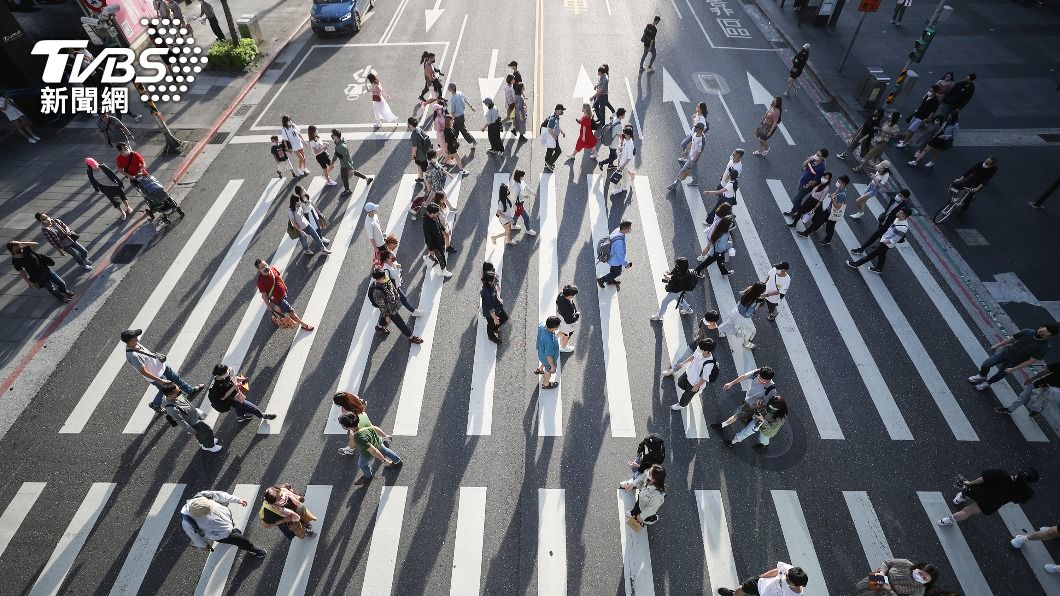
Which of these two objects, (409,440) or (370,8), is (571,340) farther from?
(370,8)

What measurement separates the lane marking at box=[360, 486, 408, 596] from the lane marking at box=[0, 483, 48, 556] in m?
6.06

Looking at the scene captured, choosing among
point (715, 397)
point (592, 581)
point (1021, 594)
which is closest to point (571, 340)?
point (715, 397)

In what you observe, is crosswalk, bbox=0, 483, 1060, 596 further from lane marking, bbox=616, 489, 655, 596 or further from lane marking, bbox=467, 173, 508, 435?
lane marking, bbox=467, 173, 508, 435

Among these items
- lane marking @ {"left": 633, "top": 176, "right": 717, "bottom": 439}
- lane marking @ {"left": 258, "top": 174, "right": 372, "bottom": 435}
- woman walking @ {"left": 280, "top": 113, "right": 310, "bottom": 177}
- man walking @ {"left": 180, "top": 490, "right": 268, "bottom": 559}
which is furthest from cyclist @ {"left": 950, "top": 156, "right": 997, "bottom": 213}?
woman walking @ {"left": 280, "top": 113, "right": 310, "bottom": 177}

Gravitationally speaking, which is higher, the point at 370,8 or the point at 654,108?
the point at 370,8

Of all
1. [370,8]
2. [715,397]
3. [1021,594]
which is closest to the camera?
[1021,594]

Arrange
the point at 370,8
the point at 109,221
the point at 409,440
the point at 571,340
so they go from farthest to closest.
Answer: the point at 370,8 → the point at 109,221 → the point at 571,340 → the point at 409,440

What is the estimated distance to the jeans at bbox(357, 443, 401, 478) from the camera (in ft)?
27.1

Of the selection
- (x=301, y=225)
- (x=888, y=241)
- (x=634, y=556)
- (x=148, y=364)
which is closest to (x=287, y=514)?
(x=148, y=364)

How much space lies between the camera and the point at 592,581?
774 centimetres

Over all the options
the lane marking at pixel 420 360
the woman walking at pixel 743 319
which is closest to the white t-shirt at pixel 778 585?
the woman walking at pixel 743 319

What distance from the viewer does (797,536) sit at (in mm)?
8242

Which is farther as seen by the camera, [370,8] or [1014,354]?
[370,8]

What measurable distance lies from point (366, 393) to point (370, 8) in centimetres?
2204
